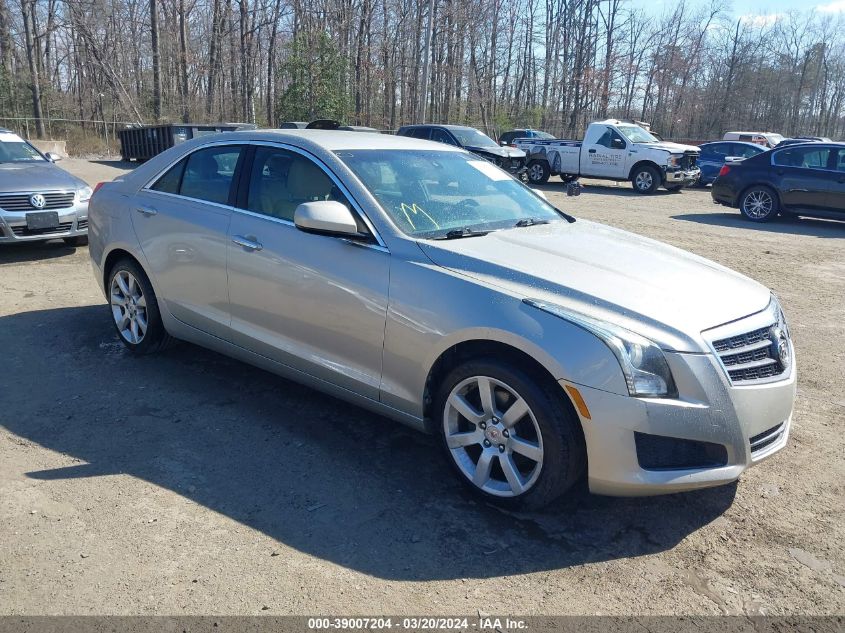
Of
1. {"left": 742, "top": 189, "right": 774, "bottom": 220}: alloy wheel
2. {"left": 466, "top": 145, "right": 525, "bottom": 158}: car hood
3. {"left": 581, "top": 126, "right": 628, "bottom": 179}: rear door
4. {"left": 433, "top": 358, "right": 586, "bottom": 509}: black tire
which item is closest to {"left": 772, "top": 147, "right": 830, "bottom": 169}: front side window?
{"left": 742, "top": 189, "right": 774, "bottom": 220}: alloy wheel

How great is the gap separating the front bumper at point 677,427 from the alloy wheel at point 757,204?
12.7m

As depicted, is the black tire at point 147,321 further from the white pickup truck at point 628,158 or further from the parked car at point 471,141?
the white pickup truck at point 628,158

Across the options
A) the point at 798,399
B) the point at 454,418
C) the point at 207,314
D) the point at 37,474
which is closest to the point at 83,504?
the point at 37,474

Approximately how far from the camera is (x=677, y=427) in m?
2.84

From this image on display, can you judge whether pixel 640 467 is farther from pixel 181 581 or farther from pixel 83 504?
pixel 83 504

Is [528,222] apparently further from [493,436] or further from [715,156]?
[715,156]

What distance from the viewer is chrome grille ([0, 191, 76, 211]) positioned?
8023mm

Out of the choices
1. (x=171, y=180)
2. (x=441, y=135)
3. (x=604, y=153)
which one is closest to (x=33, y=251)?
(x=171, y=180)

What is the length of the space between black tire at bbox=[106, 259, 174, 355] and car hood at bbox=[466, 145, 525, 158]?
558 inches

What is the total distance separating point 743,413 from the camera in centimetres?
295

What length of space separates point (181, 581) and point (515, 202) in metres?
2.98

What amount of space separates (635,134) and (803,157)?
740 cm

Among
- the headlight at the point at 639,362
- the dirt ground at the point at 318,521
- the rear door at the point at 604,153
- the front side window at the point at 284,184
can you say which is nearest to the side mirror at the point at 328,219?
the front side window at the point at 284,184

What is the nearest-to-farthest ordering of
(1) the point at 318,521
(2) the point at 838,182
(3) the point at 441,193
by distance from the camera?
1. (1) the point at 318,521
2. (3) the point at 441,193
3. (2) the point at 838,182
